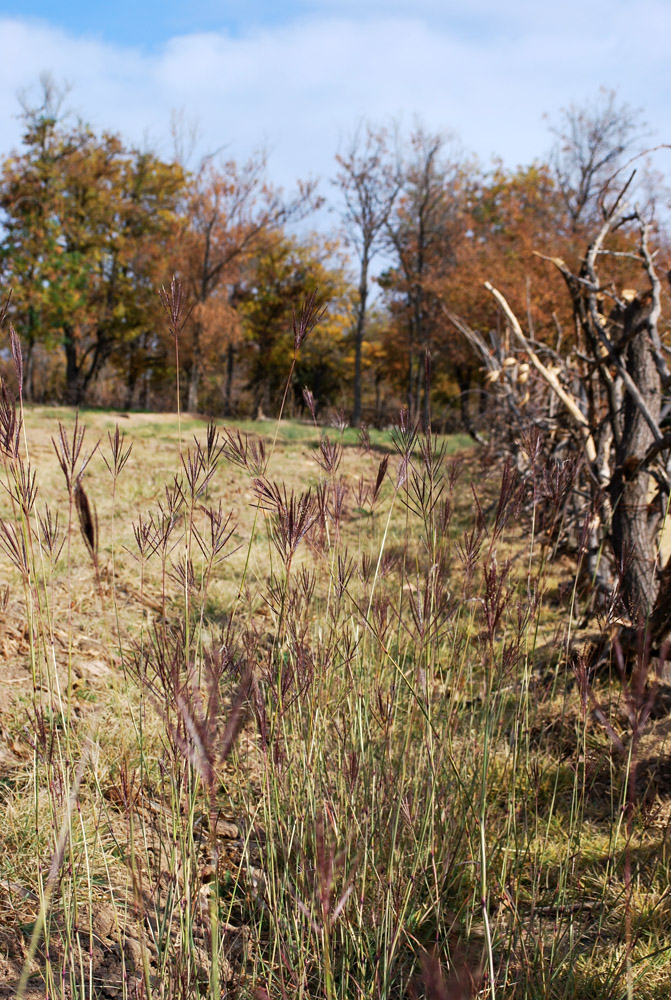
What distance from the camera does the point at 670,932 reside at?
5.96 ft

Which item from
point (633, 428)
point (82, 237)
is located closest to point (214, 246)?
point (82, 237)

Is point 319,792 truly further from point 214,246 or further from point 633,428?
point 214,246

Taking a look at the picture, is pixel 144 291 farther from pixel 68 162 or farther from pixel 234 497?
pixel 234 497

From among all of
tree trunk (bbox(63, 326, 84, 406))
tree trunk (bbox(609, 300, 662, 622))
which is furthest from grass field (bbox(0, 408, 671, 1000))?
tree trunk (bbox(63, 326, 84, 406))

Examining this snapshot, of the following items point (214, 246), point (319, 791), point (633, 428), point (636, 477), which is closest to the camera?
point (319, 791)

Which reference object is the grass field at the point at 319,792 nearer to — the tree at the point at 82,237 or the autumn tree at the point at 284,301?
the tree at the point at 82,237

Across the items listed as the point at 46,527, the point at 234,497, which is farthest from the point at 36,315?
the point at 46,527

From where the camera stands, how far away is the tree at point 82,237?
59.9ft

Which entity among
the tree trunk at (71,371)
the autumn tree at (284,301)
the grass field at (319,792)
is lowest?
the grass field at (319,792)

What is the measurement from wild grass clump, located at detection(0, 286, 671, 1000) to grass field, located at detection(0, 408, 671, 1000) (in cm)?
1

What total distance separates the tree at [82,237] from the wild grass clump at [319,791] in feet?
54.7

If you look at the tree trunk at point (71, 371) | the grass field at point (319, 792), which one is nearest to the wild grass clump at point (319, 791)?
the grass field at point (319, 792)

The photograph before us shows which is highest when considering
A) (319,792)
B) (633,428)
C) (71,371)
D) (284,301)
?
(284,301)

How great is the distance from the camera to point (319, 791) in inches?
66.4
